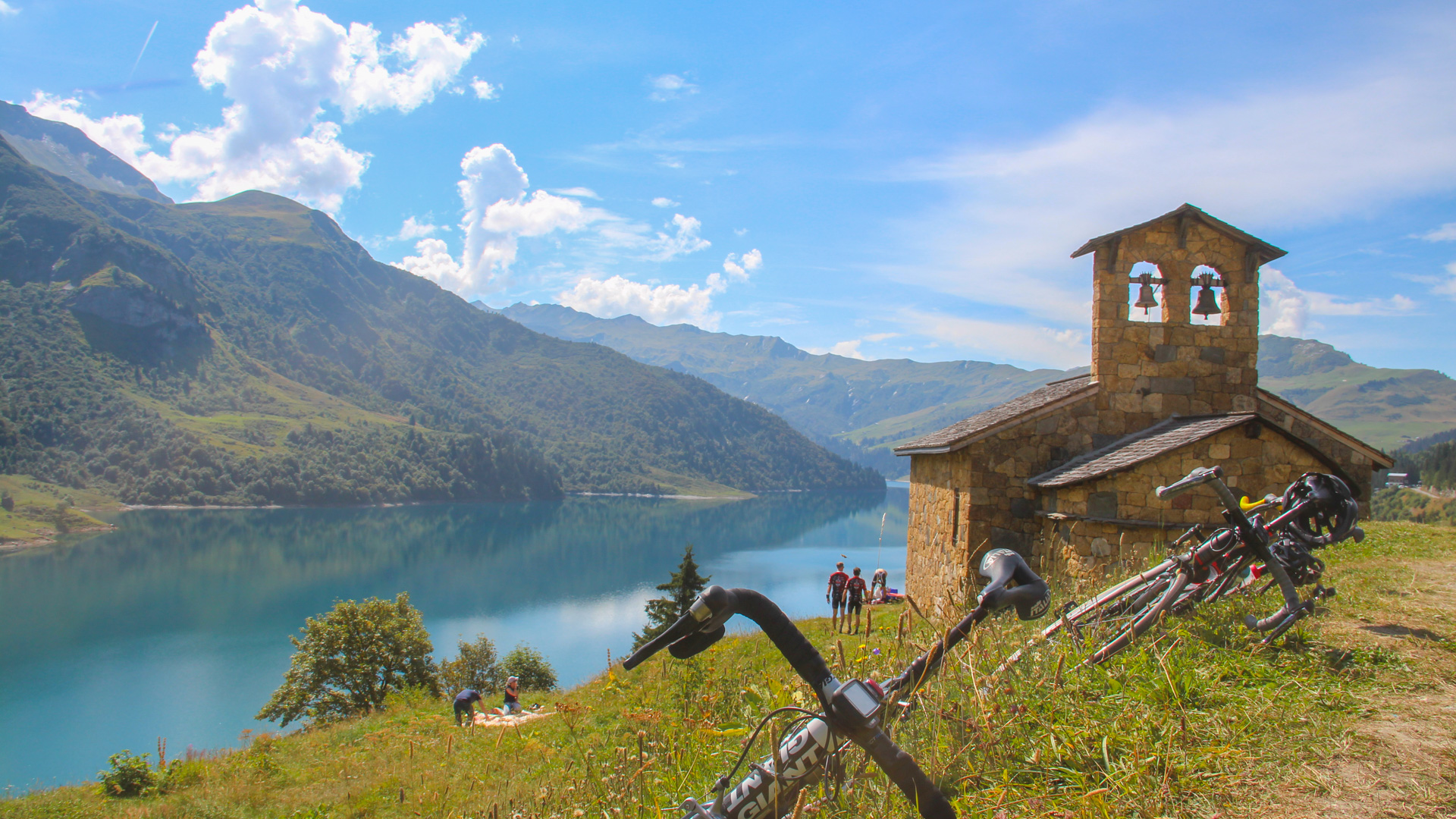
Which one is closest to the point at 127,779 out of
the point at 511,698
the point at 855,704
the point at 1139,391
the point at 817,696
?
the point at 511,698

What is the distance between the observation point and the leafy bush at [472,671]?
31.5 metres

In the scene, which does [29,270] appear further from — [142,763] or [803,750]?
[803,750]

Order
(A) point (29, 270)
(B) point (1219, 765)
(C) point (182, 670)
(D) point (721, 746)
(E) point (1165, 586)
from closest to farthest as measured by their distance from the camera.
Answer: (B) point (1219, 765) < (D) point (721, 746) < (E) point (1165, 586) < (C) point (182, 670) < (A) point (29, 270)

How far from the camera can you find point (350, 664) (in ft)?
95.5

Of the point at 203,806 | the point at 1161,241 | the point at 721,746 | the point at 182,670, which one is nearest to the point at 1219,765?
the point at 721,746

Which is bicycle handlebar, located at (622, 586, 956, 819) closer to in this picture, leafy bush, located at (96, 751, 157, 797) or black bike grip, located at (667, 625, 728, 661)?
black bike grip, located at (667, 625, 728, 661)

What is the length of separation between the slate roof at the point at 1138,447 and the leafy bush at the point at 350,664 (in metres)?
25.2

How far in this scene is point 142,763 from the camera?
10.9 m

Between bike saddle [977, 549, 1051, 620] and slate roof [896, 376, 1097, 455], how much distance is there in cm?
1145

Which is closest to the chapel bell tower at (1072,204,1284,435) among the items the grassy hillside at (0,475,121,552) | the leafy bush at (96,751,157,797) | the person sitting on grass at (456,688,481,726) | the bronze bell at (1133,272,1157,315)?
the bronze bell at (1133,272,1157,315)

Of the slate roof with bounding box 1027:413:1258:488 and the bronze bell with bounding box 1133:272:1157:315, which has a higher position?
the bronze bell with bounding box 1133:272:1157:315

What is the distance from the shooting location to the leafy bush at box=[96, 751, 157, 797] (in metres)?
10.4

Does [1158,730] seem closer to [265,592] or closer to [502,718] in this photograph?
[502,718]

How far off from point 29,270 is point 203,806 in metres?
249
